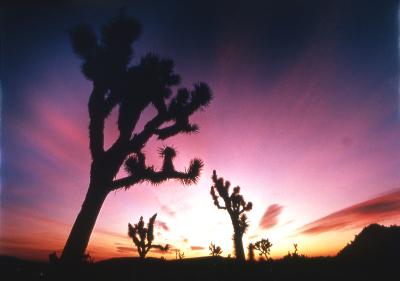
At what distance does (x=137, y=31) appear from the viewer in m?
8.23

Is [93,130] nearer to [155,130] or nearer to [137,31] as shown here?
[155,130]

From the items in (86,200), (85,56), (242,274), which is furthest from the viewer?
(242,274)

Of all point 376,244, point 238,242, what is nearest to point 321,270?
point 376,244

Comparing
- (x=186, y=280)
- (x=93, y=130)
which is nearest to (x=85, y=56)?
(x=93, y=130)

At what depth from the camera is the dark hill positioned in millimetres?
9852

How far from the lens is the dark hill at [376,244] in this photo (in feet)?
32.3

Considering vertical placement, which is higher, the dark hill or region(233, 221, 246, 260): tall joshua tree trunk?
region(233, 221, 246, 260): tall joshua tree trunk

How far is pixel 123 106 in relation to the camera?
781cm

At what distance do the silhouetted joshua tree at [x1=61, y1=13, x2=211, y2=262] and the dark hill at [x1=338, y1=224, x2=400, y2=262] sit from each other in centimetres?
862

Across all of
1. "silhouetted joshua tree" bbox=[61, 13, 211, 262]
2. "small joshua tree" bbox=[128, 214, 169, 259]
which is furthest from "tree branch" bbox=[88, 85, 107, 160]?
"small joshua tree" bbox=[128, 214, 169, 259]

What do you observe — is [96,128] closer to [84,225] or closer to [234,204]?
[84,225]

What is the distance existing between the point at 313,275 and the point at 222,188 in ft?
37.9

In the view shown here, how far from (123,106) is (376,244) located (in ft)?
41.9

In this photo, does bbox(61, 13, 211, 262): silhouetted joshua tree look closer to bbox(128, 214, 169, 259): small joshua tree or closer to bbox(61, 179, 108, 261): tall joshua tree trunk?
bbox(61, 179, 108, 261): tall joshua tree trunk
